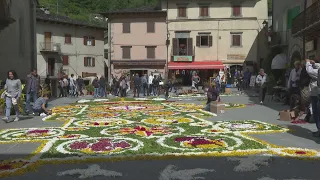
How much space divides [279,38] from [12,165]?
2789 centimetres

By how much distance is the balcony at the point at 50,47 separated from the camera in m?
51.4

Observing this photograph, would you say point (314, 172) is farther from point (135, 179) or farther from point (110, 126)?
point (110, 126)

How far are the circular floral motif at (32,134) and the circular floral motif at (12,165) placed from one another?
2782 millimetres

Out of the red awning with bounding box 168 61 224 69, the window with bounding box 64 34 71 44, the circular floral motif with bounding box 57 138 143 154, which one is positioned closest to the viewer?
the circular floral motif with bounding box 57 138 143 154

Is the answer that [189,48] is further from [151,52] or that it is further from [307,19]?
[307,19]

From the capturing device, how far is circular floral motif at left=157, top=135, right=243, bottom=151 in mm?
8008

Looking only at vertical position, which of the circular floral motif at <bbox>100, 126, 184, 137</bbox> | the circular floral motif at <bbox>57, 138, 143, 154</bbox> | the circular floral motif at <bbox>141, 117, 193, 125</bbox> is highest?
the circular floral motif at <bbox>141, 117, 193, 125</bbox>

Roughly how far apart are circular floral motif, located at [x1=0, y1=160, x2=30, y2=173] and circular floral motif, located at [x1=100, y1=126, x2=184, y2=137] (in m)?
3.42

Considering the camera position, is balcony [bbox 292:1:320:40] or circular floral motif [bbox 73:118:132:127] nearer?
circular floral motif [bbox 73:118:132:127]

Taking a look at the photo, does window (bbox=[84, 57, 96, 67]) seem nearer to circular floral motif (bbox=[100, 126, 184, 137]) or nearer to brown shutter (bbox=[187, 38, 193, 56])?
brown shutter (bbox=[187, 38, 193, 56])

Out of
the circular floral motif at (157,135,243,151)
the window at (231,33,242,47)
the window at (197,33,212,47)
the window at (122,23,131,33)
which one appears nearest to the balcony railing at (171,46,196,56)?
the window at (197,33,212,47)

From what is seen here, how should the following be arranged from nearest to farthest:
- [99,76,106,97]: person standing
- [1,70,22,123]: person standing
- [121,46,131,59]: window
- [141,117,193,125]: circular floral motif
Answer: [141,117,193,125]: circular floral motif
[1,70,22,123]: person standing
[99,76,106,97]: person standing
[121,46,131,59]: window

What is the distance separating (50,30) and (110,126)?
4363cm

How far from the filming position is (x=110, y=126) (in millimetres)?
→ 11477
